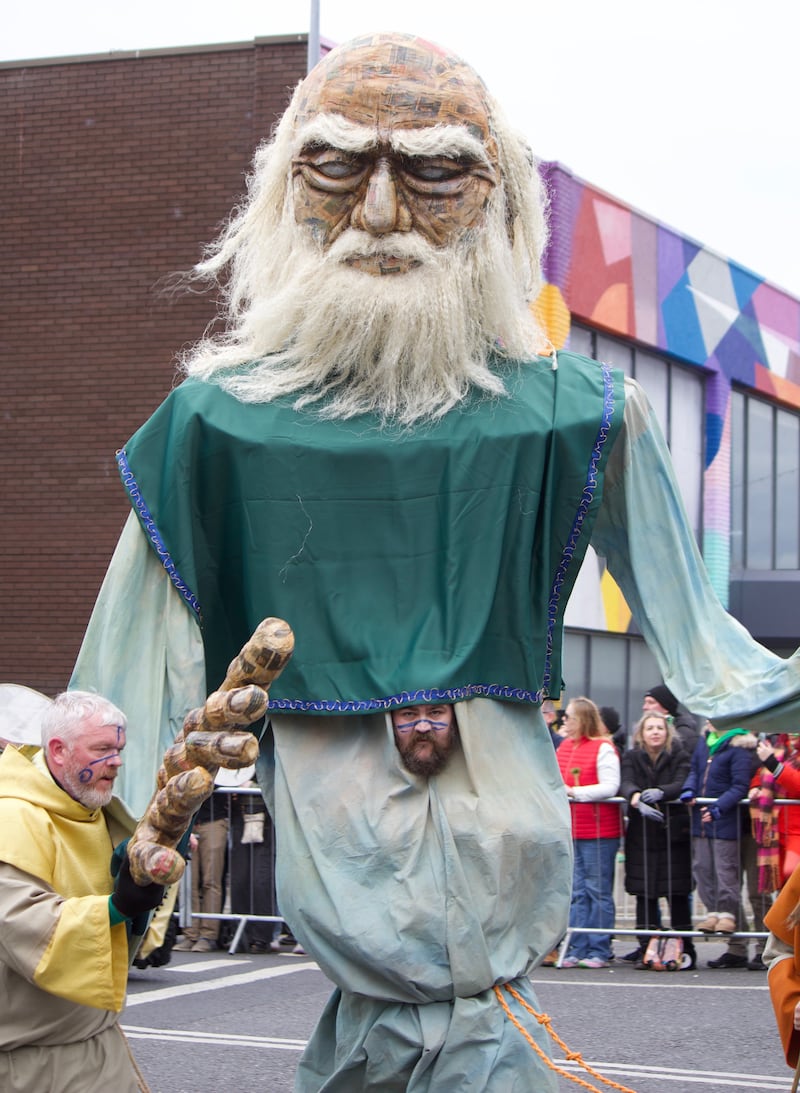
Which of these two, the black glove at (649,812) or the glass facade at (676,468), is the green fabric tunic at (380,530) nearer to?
the black glove at (649,812)

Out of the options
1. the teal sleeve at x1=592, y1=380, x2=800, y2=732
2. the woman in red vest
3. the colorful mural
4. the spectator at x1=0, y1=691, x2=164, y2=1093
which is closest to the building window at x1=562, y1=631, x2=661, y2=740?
the colorful mural

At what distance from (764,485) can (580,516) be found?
81.2 ft

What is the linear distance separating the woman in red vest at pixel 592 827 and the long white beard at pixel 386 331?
6363 millimetres

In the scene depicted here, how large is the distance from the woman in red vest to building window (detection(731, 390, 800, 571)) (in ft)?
55.9

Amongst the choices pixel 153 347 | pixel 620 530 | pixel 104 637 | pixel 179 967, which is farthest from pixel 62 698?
pixel 153 347

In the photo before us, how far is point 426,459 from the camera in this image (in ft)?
11.1

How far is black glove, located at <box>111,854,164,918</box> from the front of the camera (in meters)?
3.10

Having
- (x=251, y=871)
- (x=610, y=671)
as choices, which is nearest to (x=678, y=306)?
(x=610, y=671)

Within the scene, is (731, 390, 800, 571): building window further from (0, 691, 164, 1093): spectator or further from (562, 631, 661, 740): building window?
(0, 691, 164, 1093): spectator

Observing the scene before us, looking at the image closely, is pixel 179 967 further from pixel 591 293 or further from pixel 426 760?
pixel 591 293

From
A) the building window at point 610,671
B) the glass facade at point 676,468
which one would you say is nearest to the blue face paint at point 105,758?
the glass facade at point 676,468

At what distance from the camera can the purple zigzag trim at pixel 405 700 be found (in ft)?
10.7

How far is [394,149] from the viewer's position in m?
3.47

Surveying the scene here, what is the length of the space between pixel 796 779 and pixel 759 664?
5.96 meters
